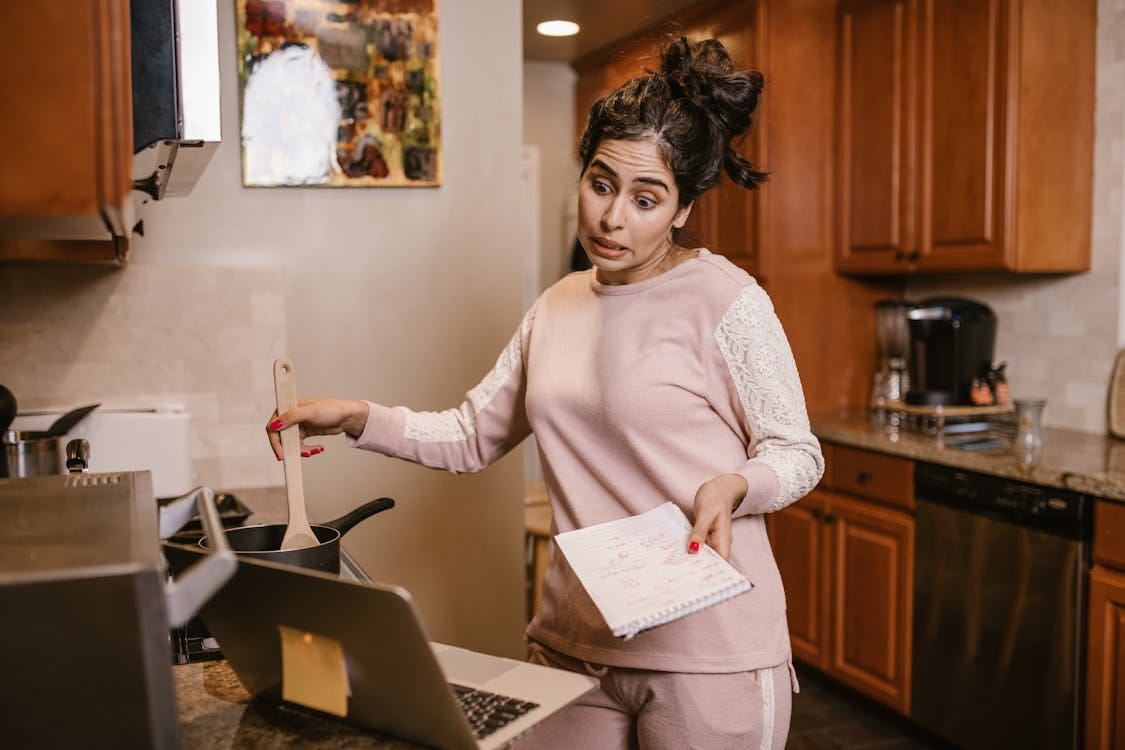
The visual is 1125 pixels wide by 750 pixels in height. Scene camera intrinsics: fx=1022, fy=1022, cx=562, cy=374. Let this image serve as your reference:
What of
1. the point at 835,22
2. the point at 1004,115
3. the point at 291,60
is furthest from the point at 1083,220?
the point at 291,60

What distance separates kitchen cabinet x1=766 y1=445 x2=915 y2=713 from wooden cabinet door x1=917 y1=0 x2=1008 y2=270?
0.73m

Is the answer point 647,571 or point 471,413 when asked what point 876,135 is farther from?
point 647,571

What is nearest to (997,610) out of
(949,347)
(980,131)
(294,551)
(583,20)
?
(949,347)

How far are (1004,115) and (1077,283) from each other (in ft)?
1.92

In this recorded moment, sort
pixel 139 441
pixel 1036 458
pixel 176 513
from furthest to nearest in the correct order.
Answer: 1. pixel 1036 458
2. pixel 139 441
3. pixel 176 513

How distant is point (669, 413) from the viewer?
55.4 inches

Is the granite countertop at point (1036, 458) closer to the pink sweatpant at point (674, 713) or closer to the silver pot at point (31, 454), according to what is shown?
the pink sweatpant at point (674, 713)

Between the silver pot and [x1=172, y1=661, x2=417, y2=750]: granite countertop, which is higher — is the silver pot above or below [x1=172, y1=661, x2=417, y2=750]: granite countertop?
above

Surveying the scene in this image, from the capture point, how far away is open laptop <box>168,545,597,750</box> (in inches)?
33.2

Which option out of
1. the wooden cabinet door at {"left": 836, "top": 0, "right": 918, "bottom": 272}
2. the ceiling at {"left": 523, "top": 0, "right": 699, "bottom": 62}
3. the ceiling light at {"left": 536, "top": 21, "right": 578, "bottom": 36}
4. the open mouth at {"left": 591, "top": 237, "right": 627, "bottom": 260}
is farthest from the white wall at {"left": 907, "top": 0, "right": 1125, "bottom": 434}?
the open mouth at {"left": 591, "top": 237, "right": 627, "bottom": 260}

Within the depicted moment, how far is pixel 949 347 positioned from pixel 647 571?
98.7 inches

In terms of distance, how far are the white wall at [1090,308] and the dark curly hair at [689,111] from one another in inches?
82.0

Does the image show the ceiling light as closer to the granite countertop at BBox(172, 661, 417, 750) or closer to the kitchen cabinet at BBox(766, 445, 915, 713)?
the kitchen cabinet at BBox(766, 445, 915, 713)

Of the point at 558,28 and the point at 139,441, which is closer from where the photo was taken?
the point at 139,441
